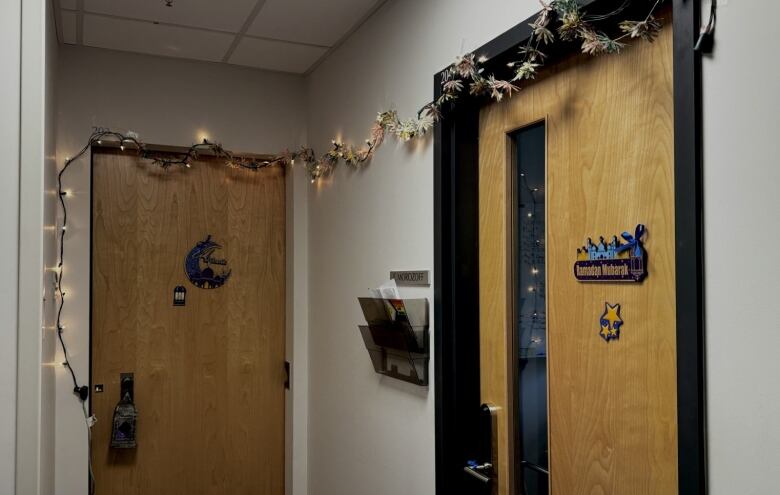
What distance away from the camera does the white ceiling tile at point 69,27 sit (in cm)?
269

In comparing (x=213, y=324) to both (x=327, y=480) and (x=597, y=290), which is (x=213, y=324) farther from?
(x=597, y=290)

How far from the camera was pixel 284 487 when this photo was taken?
11.3 ft

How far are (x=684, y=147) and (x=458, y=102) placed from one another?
3.05ft

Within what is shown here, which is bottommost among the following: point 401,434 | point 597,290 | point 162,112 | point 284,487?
point 284,487

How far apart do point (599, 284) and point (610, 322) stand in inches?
3.6

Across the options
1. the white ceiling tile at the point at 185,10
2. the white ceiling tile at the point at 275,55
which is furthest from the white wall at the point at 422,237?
the white ceiling tile at the point at 185,10

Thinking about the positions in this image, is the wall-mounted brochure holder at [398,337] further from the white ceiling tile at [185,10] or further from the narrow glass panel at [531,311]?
the white ceiling tile at [185,10]

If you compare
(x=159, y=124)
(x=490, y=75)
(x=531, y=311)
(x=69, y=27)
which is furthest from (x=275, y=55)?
(x=531, y=311)

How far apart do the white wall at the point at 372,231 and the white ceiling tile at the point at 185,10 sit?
1.56 ft

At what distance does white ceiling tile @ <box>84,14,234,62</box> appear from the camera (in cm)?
280

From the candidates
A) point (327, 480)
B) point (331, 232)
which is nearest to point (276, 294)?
point (331, 232)

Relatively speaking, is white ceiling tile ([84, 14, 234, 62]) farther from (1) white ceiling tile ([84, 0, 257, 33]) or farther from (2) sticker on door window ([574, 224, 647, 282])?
(2) sticker on door window ([574, 224, 647, 282])

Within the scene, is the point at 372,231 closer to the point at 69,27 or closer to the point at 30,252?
the point at 30,252

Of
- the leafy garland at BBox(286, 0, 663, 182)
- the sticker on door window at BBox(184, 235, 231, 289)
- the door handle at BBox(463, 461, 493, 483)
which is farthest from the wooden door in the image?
the door handle at BBox(463, 461, 493, 483)
